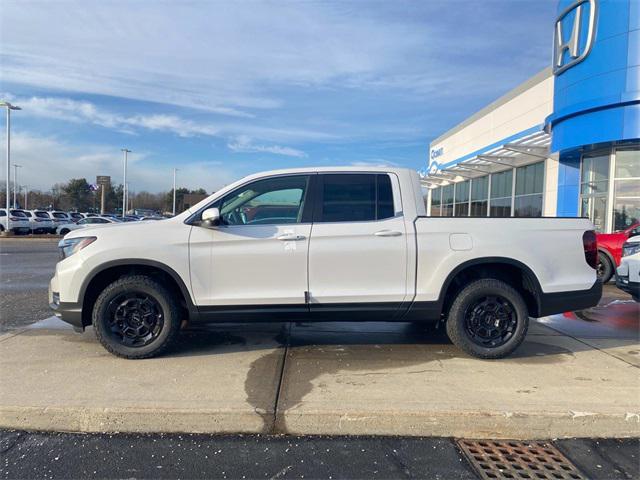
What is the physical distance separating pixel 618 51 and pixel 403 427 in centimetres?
1536

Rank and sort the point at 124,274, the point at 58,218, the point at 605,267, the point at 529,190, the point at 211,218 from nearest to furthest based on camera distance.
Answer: the point at 211,218, the point at 124,274, the point at 605,267, the point at 529,190, the point at 58,218


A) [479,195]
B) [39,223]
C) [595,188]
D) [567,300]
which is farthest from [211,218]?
[39,223]

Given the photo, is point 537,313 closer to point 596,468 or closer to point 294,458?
point 596,468

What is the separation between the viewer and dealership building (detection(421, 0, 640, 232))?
1408 centimetres

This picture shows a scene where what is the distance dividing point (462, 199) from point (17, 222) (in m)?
31.4

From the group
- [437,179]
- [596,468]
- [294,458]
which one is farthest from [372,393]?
[437,179]

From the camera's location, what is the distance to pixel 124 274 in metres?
Answer: 4.66

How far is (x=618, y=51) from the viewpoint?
14.1m

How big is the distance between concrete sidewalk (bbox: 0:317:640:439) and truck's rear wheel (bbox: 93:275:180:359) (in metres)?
0.17

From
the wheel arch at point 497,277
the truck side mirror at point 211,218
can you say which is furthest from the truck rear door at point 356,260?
the truck side mirror at point 211,218

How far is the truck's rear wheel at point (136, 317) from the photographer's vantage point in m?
4.54

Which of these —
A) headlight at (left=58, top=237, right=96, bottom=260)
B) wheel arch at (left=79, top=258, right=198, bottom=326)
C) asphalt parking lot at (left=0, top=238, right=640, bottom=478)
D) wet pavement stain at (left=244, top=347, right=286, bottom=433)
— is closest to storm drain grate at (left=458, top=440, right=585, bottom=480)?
asphalt parking lot at (left=0, top=238, right=640, bottom=478)

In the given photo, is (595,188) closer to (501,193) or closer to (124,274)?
(501,193)

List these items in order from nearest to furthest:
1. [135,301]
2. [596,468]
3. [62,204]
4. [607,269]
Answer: [596,468] → [135,301] → [607,269] → [62,204]
